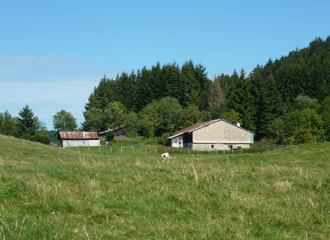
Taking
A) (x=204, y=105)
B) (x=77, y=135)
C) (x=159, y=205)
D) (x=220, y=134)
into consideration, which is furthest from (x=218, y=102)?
(x=159, y=205)

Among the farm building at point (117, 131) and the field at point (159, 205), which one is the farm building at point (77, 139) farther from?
the field at point (159, 205)

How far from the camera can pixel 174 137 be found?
9375cm

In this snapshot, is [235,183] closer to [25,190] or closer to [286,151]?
[25,190]

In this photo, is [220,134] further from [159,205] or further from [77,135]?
[159,205]

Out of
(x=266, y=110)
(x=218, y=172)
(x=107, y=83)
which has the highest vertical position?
(x=107, y=83)

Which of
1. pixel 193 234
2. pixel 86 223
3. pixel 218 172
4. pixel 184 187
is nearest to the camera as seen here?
pixel 193 234

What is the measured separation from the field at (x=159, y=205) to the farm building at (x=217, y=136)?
76923mm

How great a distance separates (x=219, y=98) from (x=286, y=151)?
98027 mm

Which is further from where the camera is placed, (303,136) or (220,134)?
(220,134)

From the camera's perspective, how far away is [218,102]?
401ft

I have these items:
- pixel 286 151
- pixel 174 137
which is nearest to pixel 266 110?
pixel 174 137

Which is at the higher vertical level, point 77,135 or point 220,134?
point 220,134

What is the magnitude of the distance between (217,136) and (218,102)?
33.9 meters

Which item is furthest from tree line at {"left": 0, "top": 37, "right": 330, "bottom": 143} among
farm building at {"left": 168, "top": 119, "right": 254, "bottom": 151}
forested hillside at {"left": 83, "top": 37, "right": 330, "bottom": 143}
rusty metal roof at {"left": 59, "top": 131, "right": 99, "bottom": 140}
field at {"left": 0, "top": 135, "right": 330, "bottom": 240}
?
field at {"left": 0, "top": 135, "right": 330, "bottom": 240}
